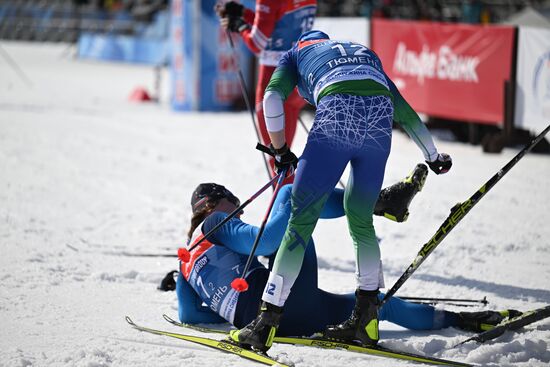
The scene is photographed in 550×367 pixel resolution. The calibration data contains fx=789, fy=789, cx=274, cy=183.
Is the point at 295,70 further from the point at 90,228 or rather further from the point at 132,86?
the point at 132,86

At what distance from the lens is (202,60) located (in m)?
15.7

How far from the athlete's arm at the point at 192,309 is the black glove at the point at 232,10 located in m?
3.20

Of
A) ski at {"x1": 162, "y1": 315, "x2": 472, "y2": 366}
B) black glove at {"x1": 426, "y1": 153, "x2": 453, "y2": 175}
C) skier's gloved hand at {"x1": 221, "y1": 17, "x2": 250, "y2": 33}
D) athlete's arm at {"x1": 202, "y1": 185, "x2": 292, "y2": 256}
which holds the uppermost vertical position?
skier's gloved hand at {"x1": 221, "y1": 17, "x2": 250, "y2": 33}

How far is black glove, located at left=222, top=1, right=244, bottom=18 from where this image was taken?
7.19 metres

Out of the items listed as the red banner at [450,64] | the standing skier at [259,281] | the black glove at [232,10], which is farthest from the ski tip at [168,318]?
the red banner at [450,64]

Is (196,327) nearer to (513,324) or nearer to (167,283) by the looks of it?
(167,283)

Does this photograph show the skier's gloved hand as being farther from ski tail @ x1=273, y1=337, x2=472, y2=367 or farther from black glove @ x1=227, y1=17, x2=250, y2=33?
ski tail @ x1=273, y1=337, x2=472, y2=367

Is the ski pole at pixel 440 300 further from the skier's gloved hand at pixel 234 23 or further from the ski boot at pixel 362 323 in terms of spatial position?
the skier's gloved hand at pixel 234 23

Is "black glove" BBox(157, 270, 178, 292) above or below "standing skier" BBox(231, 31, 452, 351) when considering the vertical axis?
below

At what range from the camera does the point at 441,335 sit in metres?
4.73

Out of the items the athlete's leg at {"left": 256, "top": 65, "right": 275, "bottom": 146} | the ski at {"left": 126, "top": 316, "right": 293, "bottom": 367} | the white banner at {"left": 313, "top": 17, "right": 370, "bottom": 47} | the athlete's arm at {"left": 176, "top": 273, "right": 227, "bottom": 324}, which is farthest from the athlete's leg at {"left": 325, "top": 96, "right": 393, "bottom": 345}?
the white banner at {"left": 313, "top": 17, "right": 370, "bottom": 47}

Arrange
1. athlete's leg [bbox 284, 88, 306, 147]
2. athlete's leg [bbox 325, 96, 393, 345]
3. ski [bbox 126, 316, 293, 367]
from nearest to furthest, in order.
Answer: ski [bbox 126, 316, 293, 367] → athlete's leg [bbox 325, 96, 393, 345] → athlete's leg [bbox 284, 88, 306, 147]

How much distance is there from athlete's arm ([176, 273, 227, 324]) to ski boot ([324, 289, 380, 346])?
0.88 metres

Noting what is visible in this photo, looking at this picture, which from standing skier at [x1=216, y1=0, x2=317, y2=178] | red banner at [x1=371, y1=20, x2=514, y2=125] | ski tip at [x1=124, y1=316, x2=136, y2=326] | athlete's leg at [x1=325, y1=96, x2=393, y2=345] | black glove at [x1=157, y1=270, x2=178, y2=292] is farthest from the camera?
red banner at [x1=371, y1=20, x2=514, y2=125]
